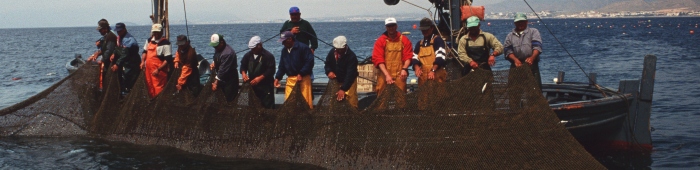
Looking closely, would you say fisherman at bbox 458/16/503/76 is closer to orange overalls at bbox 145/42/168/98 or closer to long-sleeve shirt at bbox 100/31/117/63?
orange overalls at bbox 145/42/168/98

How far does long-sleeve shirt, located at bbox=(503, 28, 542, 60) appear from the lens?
11898mm

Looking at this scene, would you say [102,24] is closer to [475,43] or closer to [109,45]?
[109,45]

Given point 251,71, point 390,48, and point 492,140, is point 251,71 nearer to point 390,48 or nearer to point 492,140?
point 390,48

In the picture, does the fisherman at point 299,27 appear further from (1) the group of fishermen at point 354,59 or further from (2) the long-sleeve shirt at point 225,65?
(2) the long-sleeve shirt at point 225,65

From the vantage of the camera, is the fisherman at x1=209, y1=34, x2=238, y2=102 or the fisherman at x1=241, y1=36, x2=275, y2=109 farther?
the fisherman at x1=209, y1=34, x2=238, y2=102

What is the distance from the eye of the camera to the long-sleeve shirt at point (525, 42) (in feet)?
39.0

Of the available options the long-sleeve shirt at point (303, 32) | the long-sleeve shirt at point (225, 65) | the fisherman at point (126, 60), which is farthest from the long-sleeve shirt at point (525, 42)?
the fisherman at point (126, 60)

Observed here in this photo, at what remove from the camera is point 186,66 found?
43.4 ft

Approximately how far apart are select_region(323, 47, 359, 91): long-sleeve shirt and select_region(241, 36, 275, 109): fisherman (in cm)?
105

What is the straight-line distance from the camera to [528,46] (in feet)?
39.2

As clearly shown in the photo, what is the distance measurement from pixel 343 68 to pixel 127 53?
480cm

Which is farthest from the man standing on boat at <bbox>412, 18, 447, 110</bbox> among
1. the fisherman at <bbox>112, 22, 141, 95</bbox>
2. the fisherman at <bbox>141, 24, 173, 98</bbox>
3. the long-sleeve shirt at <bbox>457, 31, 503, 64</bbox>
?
the fisherman at <bbox>112, 22, 141, 95</bbox>

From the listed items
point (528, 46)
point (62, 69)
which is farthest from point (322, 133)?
point (62, 69)

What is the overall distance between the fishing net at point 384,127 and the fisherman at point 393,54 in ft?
2.84
